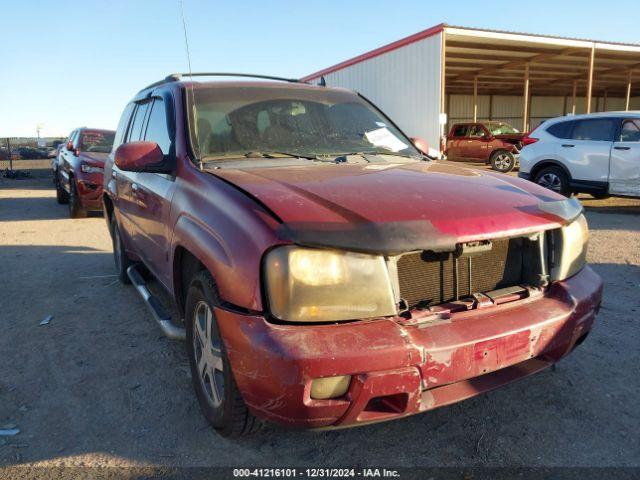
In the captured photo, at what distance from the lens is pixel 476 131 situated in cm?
1702

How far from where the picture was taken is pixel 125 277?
486 cm

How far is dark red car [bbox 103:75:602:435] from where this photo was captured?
1809 mm

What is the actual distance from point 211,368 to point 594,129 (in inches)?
340

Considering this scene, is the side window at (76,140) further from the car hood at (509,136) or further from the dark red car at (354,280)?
the car hood at (509,136)

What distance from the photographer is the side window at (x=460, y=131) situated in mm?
17344

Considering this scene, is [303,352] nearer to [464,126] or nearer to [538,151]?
[538,151]

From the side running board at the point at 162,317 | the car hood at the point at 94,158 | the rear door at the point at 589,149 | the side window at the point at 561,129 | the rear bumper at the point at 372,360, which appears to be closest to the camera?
the rear bumper at the point at 372,360

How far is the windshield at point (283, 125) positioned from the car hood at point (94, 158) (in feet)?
21.5

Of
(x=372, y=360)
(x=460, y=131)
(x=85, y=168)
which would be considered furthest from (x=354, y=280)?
(x=460, y=131)

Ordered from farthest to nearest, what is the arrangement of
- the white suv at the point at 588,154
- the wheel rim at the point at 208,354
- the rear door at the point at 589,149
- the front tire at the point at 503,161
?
the front tire at the point at 503,161
the rear door at the point at 589,149
the white suv at the point at 588,154
the wheel rim at the point at 208,354

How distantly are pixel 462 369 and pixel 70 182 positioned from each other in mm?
9537

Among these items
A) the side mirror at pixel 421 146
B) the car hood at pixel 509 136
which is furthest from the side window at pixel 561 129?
the car hood at pixel 509 136

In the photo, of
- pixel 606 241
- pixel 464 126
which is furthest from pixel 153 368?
pixel 464 126

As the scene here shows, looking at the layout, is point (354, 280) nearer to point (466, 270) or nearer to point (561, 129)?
point (466, 270)
